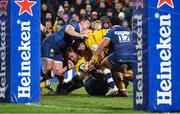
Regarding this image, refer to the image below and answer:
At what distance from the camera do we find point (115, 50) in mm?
17422

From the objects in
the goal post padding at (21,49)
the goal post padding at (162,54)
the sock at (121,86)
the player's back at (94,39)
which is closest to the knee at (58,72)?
the player's back at (94,39)

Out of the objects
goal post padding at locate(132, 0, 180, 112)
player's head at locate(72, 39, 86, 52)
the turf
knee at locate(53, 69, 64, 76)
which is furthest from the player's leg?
goal post padding at locate(132, 0, 180, 112)

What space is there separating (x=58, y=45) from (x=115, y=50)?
225cm

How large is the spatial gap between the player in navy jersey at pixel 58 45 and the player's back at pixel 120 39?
61.2 inches

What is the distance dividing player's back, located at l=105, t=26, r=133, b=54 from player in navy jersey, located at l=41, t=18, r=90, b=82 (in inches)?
61.2

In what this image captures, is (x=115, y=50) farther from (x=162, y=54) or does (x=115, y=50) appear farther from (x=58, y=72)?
(x=162, y=54)

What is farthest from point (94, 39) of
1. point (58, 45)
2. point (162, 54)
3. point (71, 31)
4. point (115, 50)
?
point (162, 54)

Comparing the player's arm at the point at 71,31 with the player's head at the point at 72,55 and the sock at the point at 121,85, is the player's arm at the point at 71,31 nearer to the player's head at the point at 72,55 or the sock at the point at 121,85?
the player's head at the point at 72,55

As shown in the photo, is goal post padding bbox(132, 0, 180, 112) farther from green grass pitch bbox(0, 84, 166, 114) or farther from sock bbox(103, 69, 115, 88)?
sock bbox(103, 69, 115, 88)

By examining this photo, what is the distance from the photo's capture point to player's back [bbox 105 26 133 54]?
17.2 m

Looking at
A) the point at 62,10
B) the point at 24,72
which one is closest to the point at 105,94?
the point at 24,72

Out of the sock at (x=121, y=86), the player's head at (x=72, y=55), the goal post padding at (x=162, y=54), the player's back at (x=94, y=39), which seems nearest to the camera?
the goal post padding at (x=162, y=54)

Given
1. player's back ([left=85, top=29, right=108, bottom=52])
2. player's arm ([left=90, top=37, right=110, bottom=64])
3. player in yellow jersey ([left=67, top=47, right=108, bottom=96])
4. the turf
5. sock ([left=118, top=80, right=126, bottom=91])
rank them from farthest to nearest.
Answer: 1. player's back ([left=85, top=29, right=108, bottom=52])
2. player in yellow jersey ([left=67, top=47, right=108, bottom=96])
3. sock ([left=118, top=80, right=126, bottom=91])
4. player's arm ([left=90, top=37, right=110, bottom=64])
5. the turf

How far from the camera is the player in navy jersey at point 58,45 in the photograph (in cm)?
1874
